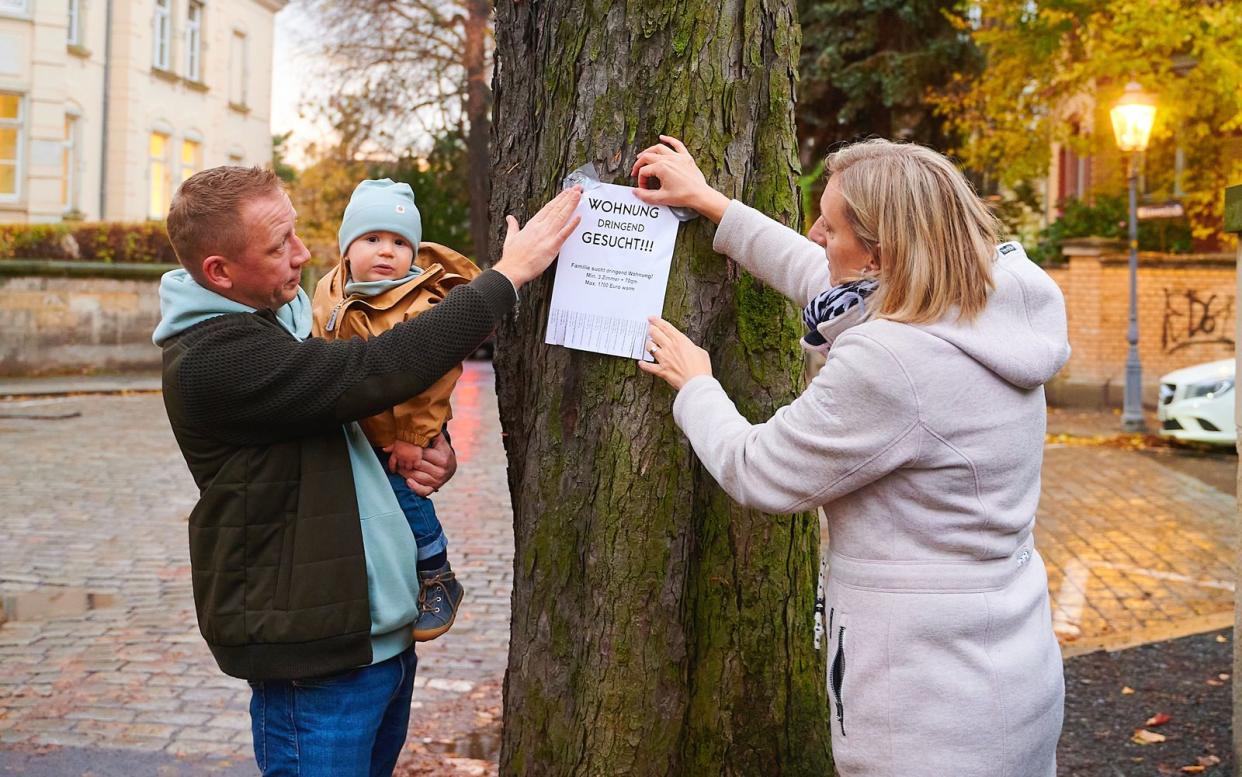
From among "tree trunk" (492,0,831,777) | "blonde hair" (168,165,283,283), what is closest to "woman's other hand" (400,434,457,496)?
"tree trunk" (492,0,831,777)

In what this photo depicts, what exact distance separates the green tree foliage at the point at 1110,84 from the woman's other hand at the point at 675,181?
14.7 m

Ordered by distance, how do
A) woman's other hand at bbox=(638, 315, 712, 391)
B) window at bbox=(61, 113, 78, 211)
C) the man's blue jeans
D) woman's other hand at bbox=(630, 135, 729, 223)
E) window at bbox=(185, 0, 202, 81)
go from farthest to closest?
window at bbox=(185, 0, 202, 81) < window at bbox=(61, 113, 78, 211) < woman's other hand at bbox=(630, 135, 729, 223) < woman's other hand at bbox=(638, 315, 712, 391) < the man's blue jeans

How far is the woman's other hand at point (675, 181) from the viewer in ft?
9.50

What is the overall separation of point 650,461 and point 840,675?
752mm

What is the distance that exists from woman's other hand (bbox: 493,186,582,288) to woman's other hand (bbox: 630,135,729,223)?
6.8 inches

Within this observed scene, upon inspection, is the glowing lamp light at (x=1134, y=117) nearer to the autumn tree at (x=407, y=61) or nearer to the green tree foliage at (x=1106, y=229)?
the green tree foliage at (x=1106, y=229)

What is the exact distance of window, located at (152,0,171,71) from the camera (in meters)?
28.8

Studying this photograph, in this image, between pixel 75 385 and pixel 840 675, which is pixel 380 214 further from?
pixel 75 385

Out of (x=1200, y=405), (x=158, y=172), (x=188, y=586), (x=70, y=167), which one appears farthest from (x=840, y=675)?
(x=158, y=172)

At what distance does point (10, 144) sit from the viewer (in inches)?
989

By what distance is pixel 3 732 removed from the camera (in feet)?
15.7

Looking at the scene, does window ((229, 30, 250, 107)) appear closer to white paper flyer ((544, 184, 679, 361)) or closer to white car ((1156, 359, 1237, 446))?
white car ((1156, 359, 1237, 446))

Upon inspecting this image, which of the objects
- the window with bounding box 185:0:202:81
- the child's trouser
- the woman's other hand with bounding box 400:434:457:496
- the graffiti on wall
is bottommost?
the child's trouser

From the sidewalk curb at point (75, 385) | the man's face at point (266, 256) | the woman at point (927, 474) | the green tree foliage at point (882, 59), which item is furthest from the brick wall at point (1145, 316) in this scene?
the man's face at point (266, 256)
